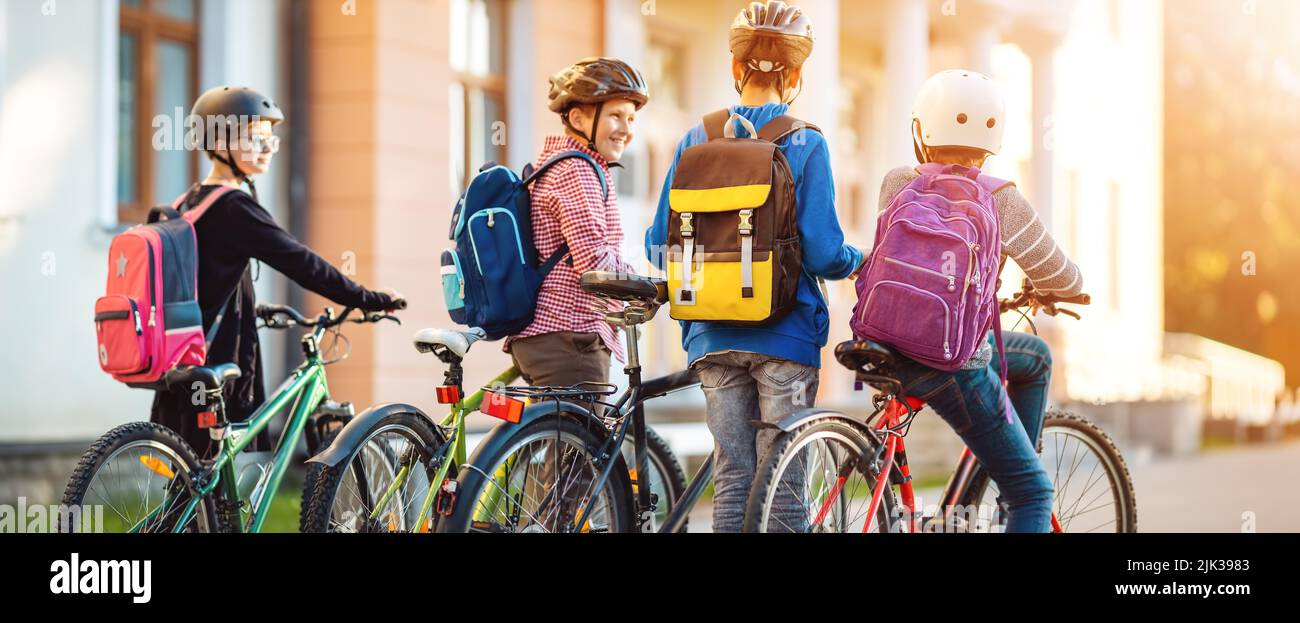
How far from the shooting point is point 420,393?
10.3m

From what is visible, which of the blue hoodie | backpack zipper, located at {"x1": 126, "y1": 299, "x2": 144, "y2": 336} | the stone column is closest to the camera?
the blue hoodie

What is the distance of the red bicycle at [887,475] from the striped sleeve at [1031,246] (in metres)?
0.15

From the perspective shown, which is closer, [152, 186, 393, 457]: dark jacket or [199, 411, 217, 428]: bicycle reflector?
[199, 411, 217, 428]: bicycle reflector

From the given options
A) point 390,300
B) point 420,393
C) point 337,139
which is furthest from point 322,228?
point 390,300

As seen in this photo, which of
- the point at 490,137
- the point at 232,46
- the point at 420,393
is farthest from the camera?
the point at 490,137

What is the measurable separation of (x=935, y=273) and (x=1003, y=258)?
1.42ft

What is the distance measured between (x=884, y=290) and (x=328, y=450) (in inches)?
61.7

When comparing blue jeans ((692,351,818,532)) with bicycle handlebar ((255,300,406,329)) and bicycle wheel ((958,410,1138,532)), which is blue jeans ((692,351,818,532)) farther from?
bicycle handlebar ((255,300,406,329))

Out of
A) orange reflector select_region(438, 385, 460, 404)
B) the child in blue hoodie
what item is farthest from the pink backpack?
the child in blue hoodie

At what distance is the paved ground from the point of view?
9.49m

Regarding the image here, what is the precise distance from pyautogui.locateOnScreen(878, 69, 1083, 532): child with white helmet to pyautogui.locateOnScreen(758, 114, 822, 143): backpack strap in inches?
12.5

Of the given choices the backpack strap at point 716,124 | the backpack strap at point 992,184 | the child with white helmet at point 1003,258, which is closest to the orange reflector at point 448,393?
the backpack strap at point 716,124

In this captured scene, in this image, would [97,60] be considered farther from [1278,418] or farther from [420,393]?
[1278,418]

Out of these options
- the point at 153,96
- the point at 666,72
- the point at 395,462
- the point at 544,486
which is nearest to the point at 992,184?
the point at 544,486
